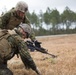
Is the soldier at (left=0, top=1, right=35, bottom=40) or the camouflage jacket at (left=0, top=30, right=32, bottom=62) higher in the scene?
the soldier at (left=0, top=1, right=35, bottom=40)

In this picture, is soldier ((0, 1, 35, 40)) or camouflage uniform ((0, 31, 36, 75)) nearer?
camouflage uniform ((0, 31, 36, 75))

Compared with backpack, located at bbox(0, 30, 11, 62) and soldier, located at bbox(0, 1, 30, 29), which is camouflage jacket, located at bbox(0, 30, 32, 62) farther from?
soldier, located at bbox(0, 1, 30, 29)

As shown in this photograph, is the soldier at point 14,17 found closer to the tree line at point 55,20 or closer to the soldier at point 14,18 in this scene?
the soldier at point 14,18

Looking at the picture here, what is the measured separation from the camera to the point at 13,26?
810cm

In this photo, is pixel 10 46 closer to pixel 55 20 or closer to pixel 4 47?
pixel 4 47

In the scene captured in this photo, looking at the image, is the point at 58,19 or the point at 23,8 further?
the point at 58,19

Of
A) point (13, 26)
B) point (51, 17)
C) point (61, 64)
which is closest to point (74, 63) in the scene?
point (61, 64)

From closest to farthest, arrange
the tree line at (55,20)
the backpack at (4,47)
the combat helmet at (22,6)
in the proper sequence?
the backpack at (4,47), the combat helmet at (22,6), the tree line at (55,20)

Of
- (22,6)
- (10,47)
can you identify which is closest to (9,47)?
(10,47)

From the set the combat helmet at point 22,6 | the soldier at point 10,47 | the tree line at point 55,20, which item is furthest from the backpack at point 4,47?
the tree line at point 55,20

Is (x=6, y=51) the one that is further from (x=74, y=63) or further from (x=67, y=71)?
(x=74, y=63)

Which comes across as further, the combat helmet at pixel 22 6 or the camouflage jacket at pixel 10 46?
the combat helmet at pixel 22 6

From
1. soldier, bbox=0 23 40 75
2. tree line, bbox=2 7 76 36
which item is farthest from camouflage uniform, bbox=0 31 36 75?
tree line, bbox=2 7 76 36

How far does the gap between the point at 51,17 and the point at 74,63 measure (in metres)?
71.9
